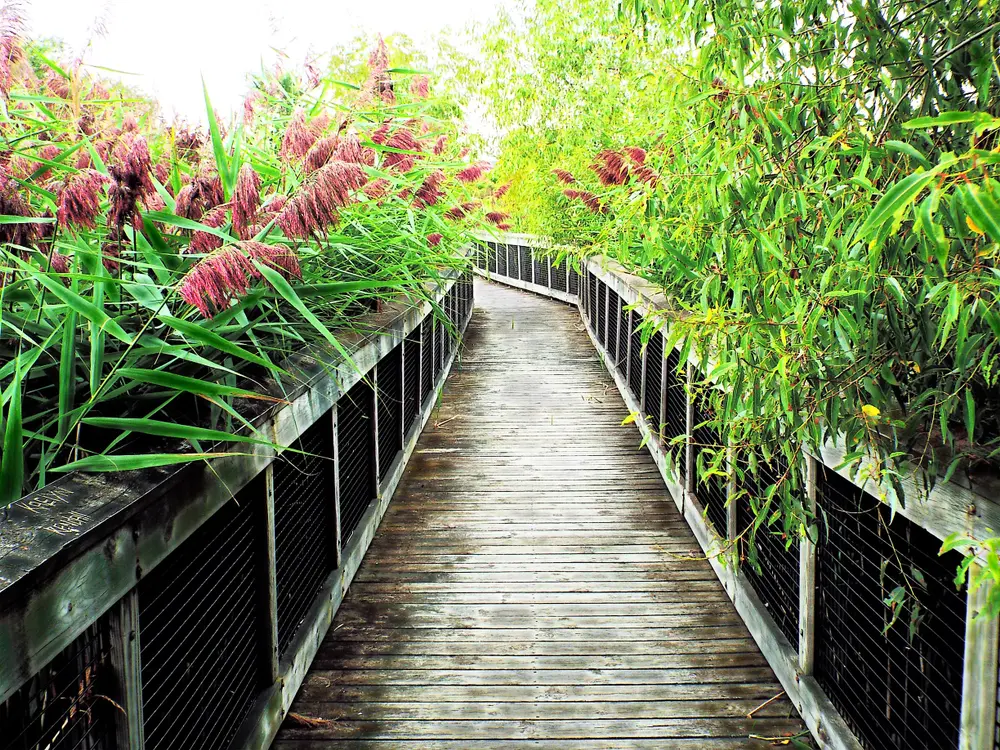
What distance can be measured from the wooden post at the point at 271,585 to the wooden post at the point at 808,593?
1.67 metres

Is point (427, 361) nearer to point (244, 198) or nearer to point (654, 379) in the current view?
point (654, 379)

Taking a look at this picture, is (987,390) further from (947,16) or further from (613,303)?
(613,303)

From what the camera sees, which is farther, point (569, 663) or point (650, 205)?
point (569, 663)

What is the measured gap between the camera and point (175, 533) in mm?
1692

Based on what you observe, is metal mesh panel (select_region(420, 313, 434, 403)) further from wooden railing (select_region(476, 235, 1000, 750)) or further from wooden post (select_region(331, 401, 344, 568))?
wooden railing (select_region(476, 235, 1000, 750))

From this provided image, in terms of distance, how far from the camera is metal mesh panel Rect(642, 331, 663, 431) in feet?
18.6

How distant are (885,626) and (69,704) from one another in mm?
1762

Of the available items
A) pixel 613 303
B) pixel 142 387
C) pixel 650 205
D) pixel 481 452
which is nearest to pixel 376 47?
pixel 650 205

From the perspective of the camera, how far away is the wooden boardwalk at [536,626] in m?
2.81

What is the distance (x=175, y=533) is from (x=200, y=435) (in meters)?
0.23

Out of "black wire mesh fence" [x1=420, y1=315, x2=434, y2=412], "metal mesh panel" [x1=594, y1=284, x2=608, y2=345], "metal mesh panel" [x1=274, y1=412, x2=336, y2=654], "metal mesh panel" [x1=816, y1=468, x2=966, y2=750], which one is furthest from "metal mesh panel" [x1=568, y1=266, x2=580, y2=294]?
"metal mesh panel" [x1=816, y1=468, x2=966, y2=750]

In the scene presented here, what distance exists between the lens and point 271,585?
99.8 inches

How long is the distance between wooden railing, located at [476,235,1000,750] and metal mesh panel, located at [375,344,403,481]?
5.96 ft

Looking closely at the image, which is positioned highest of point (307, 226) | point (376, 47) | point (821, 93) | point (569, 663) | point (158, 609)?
point (376, 47)
